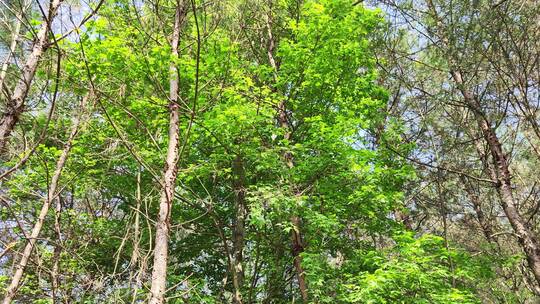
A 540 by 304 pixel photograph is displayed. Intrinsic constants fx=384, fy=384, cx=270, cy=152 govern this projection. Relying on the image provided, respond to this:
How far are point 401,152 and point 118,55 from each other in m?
5.46

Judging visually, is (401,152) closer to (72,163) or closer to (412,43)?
(412,43)

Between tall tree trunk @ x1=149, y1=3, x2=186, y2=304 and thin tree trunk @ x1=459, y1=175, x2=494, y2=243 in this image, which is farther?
thin tree trunk @ x1=459, y1=175, x2=494, y2=243

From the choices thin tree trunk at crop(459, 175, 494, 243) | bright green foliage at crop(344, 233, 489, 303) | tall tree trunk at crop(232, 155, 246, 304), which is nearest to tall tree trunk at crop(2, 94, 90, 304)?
tall tree trunk at crop(232, 155, 246, 304)

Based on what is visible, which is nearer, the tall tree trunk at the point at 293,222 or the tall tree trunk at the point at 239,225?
the tall tree trunk at the point at 293,222

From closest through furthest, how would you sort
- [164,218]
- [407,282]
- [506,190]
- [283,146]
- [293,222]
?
1. [164,218]
2. [407,282]
3. [506,190]
4. [293,222]
5. [283,146]

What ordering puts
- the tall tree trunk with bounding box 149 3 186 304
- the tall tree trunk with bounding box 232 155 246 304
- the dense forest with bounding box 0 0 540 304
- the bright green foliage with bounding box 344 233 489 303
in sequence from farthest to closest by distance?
the tall tree trunk with bounding box 232 155 246 304 → the dense forest with bounding box 0 0 540 304 → the bright green foliage with bounding box 344 233 489 303 → the tall tree trunk with bounding box 149 3 186 304

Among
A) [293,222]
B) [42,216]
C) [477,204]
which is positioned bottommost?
[42,216]

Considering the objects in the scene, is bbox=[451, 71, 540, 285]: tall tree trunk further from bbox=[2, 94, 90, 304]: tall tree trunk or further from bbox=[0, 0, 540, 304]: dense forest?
bbox=[2, 94, 90, 304]: tall tree trunk

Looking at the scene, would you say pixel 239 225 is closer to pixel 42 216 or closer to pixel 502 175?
pixel 42 216

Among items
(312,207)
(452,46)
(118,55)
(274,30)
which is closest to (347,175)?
(312,207)

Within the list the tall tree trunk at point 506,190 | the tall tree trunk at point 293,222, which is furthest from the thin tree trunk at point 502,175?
the tall tree trunk at point 293,222

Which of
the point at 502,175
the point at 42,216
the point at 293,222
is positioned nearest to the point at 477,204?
the point at 502,175

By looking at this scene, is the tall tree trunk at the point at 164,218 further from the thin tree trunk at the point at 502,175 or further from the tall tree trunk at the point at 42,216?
the thin tree trunk at the point at 502,175

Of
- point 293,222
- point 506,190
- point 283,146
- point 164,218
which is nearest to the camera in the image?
point 164,218
